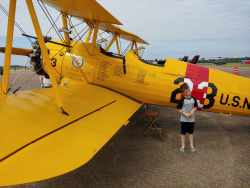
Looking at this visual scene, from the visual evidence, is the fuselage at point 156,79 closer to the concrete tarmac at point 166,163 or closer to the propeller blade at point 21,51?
the concrete tarmac at point 166,163

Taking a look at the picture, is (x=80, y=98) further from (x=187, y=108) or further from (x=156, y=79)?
(x=187, y=108)

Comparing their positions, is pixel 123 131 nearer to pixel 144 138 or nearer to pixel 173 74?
pixel 144 138

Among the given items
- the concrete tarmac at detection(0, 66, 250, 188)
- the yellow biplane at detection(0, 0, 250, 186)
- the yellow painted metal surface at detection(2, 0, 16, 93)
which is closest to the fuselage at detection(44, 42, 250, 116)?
the yellow biplane at detection(0, 0, 250, 186)

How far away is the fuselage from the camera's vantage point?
4.02 m

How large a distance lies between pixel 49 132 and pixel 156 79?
Answer: 117 inches

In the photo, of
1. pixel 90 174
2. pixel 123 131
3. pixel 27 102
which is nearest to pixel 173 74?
pixel 123 131

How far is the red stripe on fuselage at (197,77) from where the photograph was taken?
404cm

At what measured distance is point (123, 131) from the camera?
4.70 m

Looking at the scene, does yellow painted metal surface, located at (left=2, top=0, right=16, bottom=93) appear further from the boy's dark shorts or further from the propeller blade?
the boy's dark shorts

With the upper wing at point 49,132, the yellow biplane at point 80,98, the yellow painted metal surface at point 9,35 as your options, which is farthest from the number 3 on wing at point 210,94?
the yellow painted metal surface at point 9,35

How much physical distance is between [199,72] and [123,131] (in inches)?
109

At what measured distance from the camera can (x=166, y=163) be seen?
3.14 metres

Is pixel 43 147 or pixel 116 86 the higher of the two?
pixel 116 86

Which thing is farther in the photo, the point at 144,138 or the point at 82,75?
the point at 82,75
